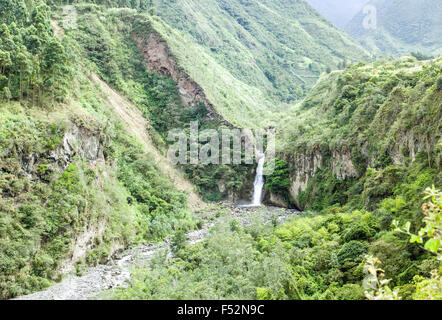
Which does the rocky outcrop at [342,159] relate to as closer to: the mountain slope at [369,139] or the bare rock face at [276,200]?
the mountain slope at [369,139]

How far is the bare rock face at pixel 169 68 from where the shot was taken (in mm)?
71369

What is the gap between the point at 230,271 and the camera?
76.3ft

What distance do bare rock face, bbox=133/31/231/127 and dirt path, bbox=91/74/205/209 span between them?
12065mm

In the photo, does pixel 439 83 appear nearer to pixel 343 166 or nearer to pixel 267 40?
pixel 343 166

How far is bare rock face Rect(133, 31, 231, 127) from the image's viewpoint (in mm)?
71369

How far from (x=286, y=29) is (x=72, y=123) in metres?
146

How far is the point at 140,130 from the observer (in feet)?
199

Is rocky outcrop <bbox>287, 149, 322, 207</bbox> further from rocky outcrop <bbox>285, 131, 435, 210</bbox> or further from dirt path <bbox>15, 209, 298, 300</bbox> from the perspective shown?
dirt path <bbox>15, 209, 298, 300</bbox>

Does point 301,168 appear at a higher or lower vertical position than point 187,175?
higher

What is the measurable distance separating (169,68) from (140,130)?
19068 millimetres

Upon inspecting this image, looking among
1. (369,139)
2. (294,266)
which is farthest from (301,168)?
(294,266)

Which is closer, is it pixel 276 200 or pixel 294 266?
pixel 294 266

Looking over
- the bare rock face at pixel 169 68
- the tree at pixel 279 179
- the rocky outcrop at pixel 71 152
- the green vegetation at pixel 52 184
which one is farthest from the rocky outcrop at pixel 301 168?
the rocky outcrop at pixel 71 152
